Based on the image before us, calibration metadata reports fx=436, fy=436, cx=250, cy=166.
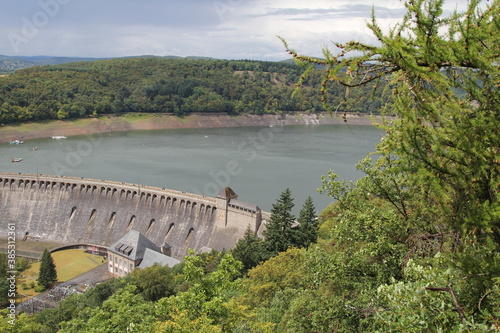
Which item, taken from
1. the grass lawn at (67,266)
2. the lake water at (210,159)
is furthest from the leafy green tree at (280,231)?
the grass lawn at (67,266)

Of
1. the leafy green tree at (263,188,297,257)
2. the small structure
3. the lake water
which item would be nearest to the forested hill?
the lake water

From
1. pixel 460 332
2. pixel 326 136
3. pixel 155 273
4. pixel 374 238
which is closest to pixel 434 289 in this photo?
pixel 460 332

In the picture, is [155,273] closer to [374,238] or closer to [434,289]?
[374,238]

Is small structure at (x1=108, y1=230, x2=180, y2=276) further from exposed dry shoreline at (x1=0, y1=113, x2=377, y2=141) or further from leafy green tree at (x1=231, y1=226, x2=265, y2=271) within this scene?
exposed dry shoreline at (x1=0, y1=113, x2=377, y2=141)

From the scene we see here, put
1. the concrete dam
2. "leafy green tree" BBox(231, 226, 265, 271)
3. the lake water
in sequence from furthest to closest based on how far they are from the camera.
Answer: the lake water, the concrete dam, "leafy green tree" BBox(231, 226, 265, 271)

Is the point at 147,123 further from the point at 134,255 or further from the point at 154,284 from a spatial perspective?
the point at 154,284

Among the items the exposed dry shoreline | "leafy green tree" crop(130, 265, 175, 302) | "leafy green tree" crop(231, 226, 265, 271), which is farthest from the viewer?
the exposed dry shoreline

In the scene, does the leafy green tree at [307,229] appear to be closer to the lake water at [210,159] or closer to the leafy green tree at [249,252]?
the leafy green tree at [249,252]
